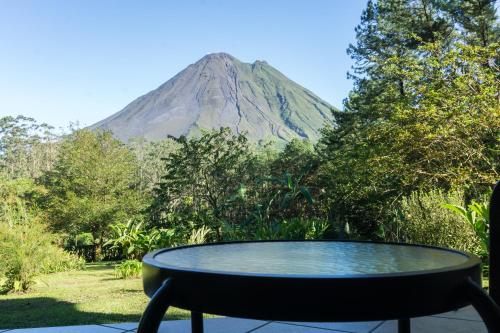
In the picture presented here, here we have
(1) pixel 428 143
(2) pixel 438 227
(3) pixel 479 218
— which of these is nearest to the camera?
(3) pixel 479 218

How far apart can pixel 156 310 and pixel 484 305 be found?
75 centimetres

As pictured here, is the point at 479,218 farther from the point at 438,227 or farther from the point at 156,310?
the point at 156,310

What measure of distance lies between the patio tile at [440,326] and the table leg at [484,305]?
177cm

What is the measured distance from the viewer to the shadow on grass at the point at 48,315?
379cm

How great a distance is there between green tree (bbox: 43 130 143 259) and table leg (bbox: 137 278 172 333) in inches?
609

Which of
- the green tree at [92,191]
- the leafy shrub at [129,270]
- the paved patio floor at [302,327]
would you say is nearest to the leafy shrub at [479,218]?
the paved patio floor at [302,327]

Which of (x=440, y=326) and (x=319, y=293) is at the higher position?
(x=319, y=293)

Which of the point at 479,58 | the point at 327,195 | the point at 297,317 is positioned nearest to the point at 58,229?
the point at 327,195

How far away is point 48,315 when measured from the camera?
4293 mm

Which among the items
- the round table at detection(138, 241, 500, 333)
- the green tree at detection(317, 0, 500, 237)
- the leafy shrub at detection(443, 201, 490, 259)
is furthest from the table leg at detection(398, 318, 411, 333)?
the green tree at detection(317, 0, 500, 237)

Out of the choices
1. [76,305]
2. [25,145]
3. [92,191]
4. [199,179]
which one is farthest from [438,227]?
[25,145]

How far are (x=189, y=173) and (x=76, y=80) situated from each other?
51.0 metres

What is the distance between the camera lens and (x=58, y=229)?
1592 centimetres

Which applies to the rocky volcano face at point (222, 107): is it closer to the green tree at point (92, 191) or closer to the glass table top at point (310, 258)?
the green tree at point (92, 191)
